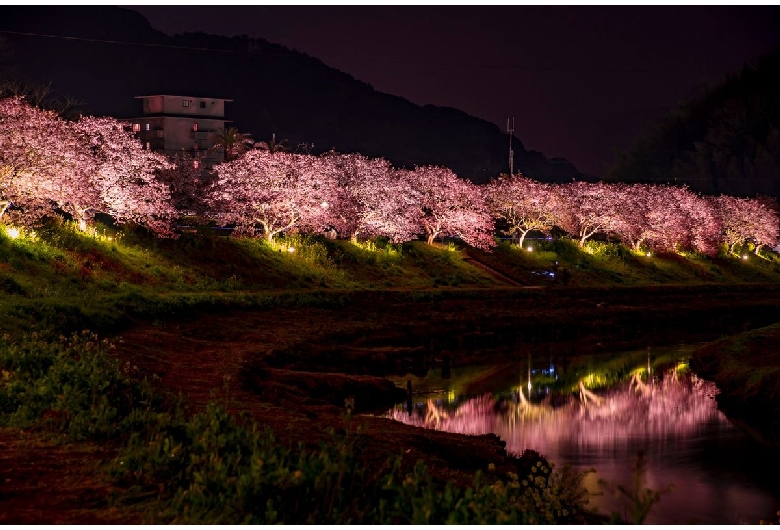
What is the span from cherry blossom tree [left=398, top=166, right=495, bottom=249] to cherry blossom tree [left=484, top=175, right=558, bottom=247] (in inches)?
191

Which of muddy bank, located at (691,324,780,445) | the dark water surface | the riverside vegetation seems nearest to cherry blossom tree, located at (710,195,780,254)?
the riverside vegetation

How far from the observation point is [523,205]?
6981cm

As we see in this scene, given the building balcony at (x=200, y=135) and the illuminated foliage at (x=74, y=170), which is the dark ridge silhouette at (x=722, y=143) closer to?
the building balcony at (x=200, y=135)

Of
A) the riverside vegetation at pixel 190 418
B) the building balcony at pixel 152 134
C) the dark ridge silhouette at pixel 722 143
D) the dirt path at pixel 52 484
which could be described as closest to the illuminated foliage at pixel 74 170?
the riverside vegetation at pixel 190 418

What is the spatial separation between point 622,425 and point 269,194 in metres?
30.5

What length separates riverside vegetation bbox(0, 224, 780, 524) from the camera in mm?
9922

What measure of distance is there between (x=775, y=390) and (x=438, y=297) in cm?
2182

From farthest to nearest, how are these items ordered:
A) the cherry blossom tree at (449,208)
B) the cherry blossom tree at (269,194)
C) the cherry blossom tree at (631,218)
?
the cherry blossom tree at (631,218)
the cherry blossom tree at (449,208)
the cherry blossom tree at (269,194)

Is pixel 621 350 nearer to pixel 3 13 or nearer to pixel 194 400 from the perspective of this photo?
pixel 194 400

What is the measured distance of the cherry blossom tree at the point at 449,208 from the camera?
6319 centimetres

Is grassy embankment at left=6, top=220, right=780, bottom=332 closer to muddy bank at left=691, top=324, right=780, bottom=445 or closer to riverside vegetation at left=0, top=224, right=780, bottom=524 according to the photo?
riverside vegetation at left=0, top=224, right=780, bottom=524

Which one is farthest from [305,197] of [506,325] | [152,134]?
[152,134]

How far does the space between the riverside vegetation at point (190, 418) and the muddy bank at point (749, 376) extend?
882cm

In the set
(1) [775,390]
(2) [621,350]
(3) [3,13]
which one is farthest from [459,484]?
(3) [3,13]
